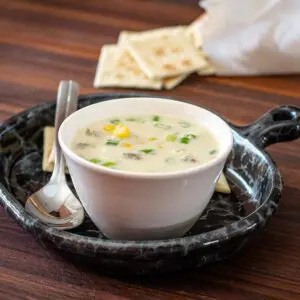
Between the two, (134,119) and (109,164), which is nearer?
(109,164)

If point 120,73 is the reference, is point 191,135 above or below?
above

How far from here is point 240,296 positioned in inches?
29.6

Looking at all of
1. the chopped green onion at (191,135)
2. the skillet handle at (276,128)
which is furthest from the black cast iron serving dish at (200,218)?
the chopped green onion at (191,135)

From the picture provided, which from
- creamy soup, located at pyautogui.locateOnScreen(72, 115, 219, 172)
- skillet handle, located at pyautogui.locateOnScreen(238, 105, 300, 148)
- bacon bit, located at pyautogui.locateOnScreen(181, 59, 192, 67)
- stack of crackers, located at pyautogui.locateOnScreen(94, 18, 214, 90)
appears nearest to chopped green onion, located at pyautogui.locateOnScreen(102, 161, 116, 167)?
creamy soup, located at pyautogui.locateOnScreen(72, 115, 219, 172)

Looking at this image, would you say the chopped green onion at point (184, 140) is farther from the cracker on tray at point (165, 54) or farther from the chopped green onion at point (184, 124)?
the cracker on tray at point (165, 54)

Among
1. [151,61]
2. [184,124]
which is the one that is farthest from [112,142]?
[151,61]

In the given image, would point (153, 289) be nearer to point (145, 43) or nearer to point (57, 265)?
point (57, 265)

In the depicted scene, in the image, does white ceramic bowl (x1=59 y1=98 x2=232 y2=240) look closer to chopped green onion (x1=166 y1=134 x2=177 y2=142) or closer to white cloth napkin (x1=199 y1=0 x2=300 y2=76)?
chopped green onion (x1=166 y1=134 x2=177 y2=142)

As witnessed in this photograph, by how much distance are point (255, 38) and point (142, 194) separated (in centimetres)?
82

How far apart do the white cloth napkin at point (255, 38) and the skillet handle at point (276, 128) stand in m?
0.48

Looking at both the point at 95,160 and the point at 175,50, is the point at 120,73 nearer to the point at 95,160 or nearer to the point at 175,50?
the point at 175,50

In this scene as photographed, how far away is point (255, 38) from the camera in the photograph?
145cm

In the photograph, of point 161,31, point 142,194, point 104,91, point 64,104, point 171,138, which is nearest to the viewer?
point 142,194

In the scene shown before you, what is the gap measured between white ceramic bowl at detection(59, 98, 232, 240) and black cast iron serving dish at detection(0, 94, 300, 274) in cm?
3
